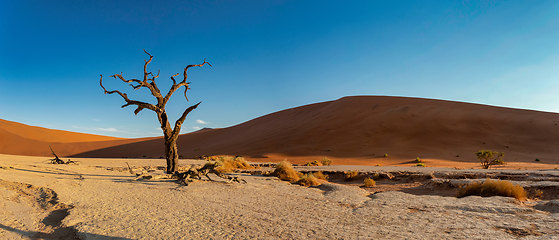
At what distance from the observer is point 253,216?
15.7ft

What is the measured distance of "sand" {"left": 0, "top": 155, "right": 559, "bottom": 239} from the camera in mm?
3846

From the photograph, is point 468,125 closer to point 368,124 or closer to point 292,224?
point 368,124

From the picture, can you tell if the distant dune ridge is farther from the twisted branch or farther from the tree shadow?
the tree shadow

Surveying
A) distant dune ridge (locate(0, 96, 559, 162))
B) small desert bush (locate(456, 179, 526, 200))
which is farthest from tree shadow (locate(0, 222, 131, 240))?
distant dune ridge (locate(0, 96, 559, 162))

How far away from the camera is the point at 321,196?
6.92 m

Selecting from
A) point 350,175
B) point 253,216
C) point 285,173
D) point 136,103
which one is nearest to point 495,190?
point 253,216

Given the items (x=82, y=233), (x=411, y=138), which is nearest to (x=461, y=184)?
(x=82, y=233)

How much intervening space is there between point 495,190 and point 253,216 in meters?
5.82

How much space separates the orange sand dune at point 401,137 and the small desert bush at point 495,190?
50.4 feet

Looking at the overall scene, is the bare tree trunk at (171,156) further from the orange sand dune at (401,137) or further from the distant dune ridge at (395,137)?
the distant dune ridge at (395,137)

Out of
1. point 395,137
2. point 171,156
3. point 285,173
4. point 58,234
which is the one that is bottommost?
point 58,234

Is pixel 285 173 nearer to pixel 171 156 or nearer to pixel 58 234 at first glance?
pixel 171 156

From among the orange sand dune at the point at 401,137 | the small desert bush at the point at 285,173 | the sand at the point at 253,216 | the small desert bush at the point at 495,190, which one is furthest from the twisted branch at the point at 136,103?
the orange sand dune at the point at 401,137

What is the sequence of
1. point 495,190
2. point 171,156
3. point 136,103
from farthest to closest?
1. point 171,156
2. point 136,103
3. point 495,190
